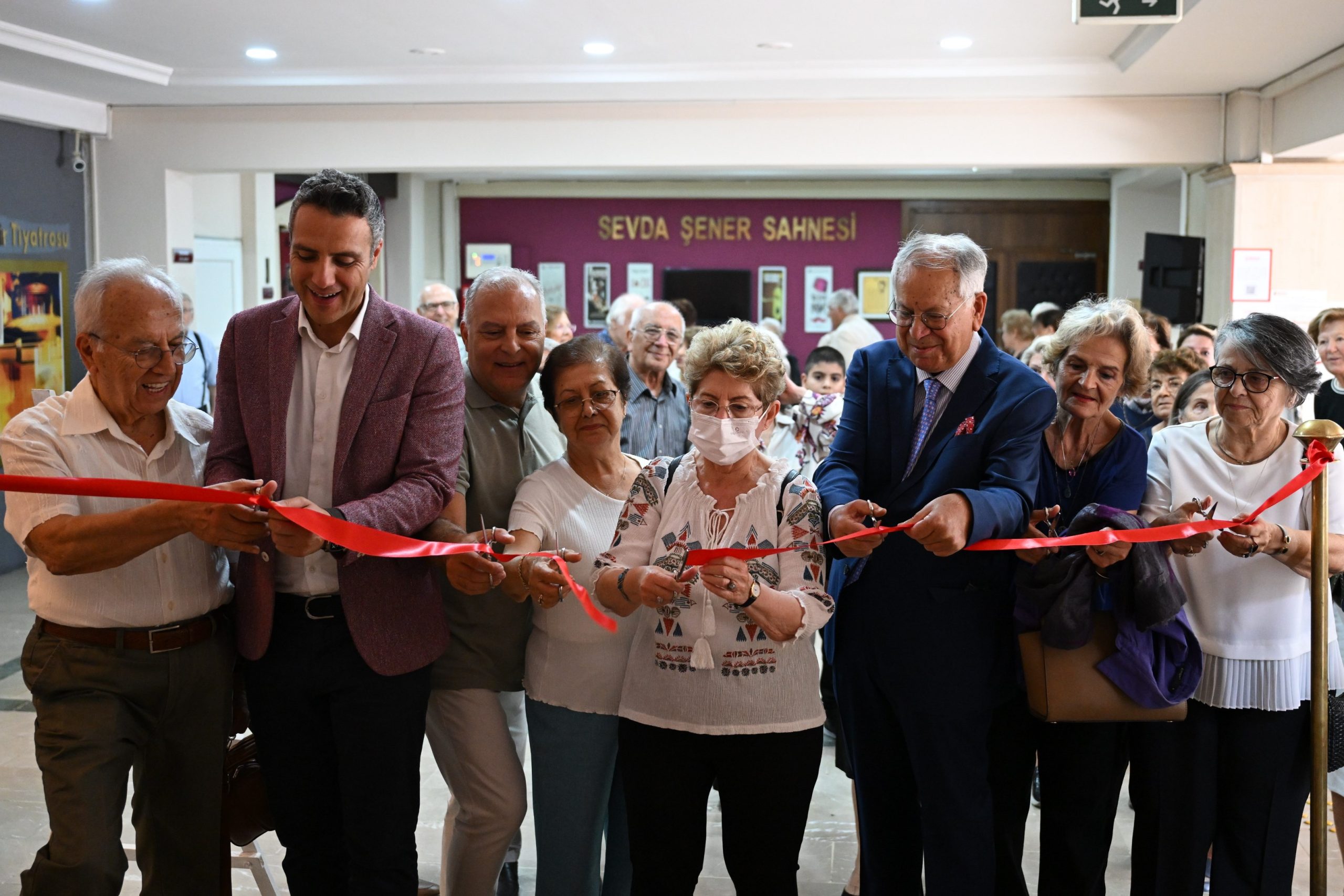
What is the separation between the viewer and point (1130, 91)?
823 cm

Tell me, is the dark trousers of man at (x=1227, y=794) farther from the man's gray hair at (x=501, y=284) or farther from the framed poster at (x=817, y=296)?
the framed poster at (x=817, y=296)

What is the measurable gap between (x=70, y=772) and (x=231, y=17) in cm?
570

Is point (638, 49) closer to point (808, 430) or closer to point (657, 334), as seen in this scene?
point (657, 334)

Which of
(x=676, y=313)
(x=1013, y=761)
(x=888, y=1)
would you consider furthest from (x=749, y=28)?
(x=1013, y=761)

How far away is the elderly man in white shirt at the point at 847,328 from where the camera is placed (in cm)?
950

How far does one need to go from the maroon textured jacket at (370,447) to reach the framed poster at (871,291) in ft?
40.2

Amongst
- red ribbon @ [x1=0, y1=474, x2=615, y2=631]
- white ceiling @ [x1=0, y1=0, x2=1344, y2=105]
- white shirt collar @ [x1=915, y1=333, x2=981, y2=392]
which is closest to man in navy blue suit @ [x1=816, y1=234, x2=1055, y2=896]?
white shirt collar @ [x1=915, y1=333, x2=981, y2=392]

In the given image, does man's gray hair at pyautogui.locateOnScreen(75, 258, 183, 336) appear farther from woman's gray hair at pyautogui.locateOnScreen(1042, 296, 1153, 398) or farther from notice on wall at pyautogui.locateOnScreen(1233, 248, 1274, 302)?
notice on wall at pyautogui.locateOnScreen(1233, 248, 1274, 302)

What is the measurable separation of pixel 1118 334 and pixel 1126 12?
3008 mm

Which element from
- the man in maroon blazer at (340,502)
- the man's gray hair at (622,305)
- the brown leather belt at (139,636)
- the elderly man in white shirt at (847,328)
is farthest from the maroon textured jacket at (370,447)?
the elderly man in white shirt at (847,328)

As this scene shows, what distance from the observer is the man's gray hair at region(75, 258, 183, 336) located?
243 centimetres

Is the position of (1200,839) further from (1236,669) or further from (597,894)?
(597,894)

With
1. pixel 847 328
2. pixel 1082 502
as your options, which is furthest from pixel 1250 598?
pixel 847 328

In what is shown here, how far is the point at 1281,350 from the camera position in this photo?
2.58 meters
